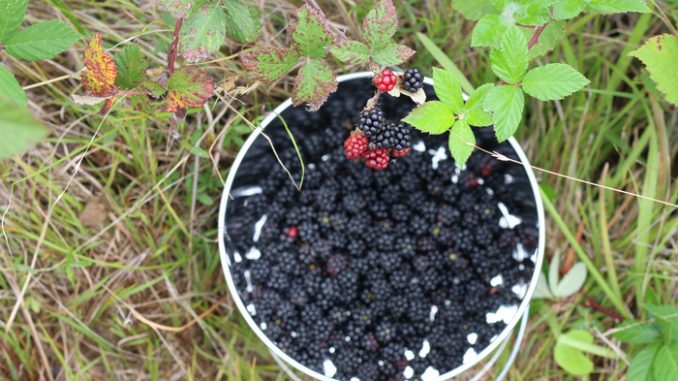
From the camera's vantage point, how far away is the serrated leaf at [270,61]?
1.01 meters

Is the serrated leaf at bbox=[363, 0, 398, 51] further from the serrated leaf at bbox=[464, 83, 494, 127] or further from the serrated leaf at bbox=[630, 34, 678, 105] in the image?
the serrated leaf at bbox=[630, 34, 678, 105]

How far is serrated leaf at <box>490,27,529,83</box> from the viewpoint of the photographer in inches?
37.1

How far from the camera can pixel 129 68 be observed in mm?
1047

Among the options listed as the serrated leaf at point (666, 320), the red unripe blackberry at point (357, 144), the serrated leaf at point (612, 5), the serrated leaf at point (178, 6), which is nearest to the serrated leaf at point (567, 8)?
the serrated leaf at point (612, 5)

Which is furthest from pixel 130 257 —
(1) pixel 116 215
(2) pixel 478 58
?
(2) pixel 478 58

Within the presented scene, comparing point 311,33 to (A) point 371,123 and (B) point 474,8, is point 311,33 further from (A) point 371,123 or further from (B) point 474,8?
(B) point 474,8

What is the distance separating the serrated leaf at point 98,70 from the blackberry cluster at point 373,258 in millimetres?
453

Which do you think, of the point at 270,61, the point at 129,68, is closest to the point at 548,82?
the point at 270,61

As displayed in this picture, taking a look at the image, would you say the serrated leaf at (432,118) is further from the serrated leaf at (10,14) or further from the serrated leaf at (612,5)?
the serrated leaf at (10,14)

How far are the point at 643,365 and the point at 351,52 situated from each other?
2.91ft

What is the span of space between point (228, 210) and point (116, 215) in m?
0.27

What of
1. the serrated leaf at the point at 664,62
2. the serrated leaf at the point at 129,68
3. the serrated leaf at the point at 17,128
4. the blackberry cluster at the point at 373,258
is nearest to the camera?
the serrated leaf at the point at 17,128

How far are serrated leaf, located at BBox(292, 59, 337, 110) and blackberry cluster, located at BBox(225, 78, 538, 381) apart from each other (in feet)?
1.20

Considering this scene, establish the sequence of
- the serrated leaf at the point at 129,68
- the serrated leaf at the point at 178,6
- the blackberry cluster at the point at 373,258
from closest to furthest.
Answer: the serrated leaf at the point at 178,6
the serrated leaf at the point at 129,68
the blackberry cluster at the point at 373,258
